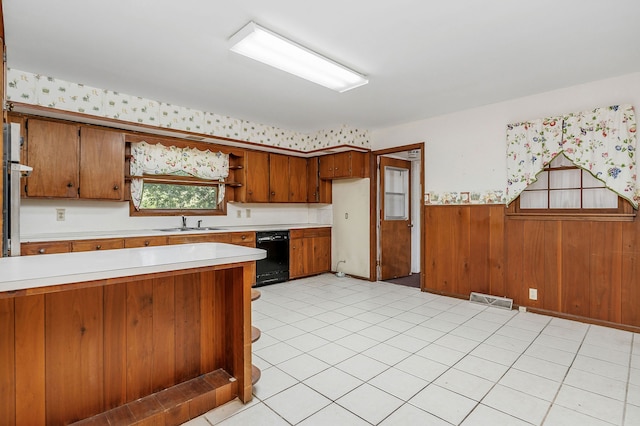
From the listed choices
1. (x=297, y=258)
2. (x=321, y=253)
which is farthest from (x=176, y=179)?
(x=321, y=253)

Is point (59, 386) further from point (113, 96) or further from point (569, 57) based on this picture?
point (569, 57)

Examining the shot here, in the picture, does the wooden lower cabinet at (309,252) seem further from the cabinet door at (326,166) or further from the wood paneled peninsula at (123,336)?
the wood paneled peninsula at (123,336)

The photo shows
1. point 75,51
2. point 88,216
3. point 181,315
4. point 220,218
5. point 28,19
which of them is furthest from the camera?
point 220,218

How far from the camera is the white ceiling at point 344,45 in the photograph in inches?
85.1

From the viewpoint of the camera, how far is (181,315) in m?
2.01

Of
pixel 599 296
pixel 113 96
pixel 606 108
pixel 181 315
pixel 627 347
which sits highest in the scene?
pixel 113 96

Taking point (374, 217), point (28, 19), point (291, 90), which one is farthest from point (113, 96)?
point (374, 217)

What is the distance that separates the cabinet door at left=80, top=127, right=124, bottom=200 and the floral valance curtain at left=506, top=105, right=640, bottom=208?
4.74m

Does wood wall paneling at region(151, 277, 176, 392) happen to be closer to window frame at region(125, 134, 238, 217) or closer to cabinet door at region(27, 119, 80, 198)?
cabinet door at region(27, 119, 80, 198)

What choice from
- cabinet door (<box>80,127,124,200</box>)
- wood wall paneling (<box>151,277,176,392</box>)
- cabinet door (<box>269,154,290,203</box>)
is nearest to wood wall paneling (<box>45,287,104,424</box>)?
wood wall paneling (<box>151,277,176,392</box>)

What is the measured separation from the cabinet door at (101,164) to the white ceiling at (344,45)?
594 mm

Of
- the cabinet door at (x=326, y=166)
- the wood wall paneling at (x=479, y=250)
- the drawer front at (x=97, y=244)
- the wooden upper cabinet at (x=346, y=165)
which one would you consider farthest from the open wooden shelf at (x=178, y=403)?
the cabinet door at (x=326, y=166)

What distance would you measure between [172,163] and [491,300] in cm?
461

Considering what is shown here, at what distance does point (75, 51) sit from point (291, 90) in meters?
1.96
